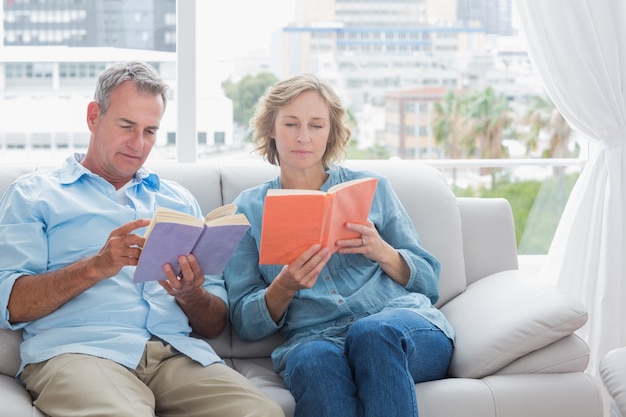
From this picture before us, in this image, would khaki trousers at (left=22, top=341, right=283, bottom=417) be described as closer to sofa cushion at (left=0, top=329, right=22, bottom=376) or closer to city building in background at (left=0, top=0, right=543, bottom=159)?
sofa cushion at (left=0, top=329, right=22, bottom=376)

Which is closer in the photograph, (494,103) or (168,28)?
(168,28)

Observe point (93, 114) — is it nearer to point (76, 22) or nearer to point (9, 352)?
point (9, 352)

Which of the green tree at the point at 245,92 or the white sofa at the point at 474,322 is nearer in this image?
the white sofa at the point at 474,322

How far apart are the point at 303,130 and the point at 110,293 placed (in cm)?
73

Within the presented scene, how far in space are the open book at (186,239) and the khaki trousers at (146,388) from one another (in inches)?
9.6

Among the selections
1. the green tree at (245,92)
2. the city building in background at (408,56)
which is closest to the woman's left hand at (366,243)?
the green tree at (245,92)

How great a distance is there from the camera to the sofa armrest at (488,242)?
2924 mm

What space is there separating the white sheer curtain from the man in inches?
66.5

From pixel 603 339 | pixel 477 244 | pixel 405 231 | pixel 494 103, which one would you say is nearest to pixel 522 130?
pixel 494 103

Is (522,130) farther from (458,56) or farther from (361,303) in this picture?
(361,303)

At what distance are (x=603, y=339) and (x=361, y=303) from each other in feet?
4.67

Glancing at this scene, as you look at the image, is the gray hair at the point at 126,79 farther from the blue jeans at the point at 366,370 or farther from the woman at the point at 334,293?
the blue jeans at the point at 366,370

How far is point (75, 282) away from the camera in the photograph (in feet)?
7.18

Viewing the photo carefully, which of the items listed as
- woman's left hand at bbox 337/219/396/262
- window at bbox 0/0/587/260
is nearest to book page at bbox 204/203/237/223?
woman's left hand at bbox 337/219/396/262
